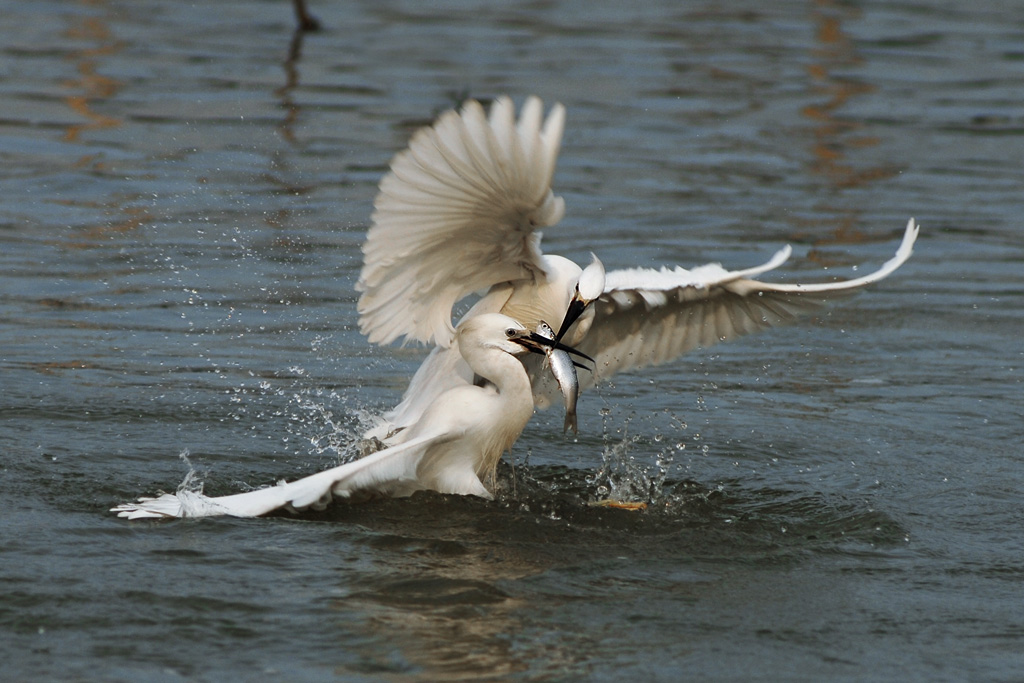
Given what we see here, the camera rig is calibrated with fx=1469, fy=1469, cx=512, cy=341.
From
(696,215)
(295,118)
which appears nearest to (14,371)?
(696,215)

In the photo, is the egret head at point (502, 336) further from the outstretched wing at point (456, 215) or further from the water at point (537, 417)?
the water at point (537, 417)

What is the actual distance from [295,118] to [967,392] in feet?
31.8

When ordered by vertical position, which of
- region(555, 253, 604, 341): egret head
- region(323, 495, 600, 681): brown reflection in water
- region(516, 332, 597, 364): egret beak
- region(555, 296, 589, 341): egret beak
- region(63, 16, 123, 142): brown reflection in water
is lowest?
region(323, 495, 600, 681): brown reflection in water

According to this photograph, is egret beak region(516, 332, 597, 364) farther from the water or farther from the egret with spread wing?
the water

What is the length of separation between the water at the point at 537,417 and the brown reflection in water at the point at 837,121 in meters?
0.08

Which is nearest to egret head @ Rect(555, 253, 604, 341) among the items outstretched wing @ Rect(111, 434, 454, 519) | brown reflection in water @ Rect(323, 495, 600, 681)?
outstretched wing @ Rect(111, 434, 454, 519)

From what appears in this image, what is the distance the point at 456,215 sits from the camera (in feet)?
20.4

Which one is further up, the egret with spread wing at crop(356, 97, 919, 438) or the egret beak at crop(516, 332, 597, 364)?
the egret with spread wing at crop(356, 97, 919, 438)

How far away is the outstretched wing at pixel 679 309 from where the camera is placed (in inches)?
283

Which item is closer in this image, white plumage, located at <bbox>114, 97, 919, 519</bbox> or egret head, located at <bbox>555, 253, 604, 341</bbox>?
white plumage, located at <bbox>114, 97, 919, 519</bbox>

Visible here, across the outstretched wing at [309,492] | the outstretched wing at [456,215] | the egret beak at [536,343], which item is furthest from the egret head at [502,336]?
the outstretched wing at [309,492]

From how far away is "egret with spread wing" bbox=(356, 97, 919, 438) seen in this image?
5789 mm

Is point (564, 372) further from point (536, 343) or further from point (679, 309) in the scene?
point (679, 309)

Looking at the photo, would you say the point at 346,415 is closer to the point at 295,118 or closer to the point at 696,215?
the point at 696,215
